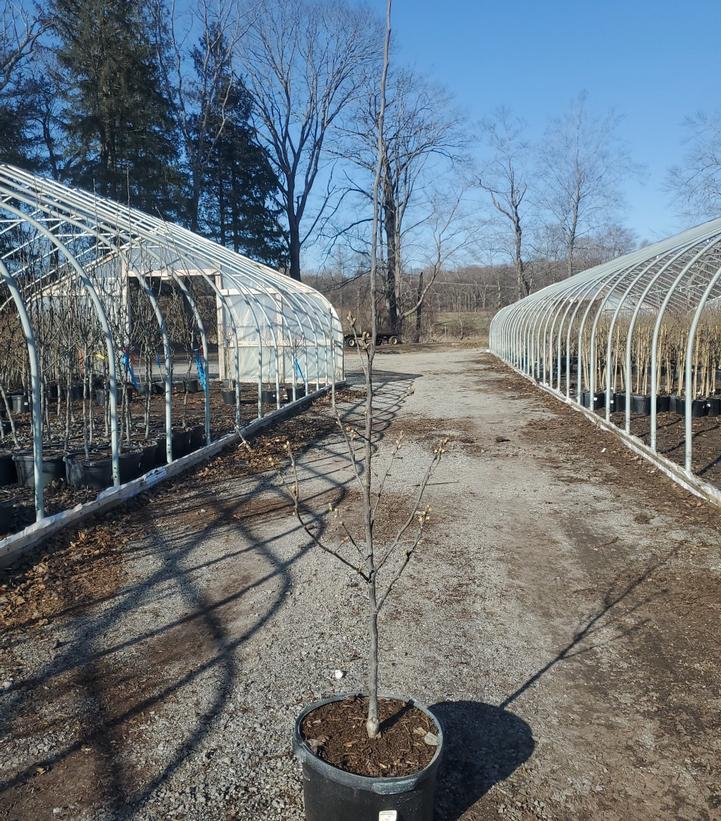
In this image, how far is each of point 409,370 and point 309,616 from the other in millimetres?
18222

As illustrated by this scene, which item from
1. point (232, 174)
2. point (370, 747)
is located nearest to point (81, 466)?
point (370, 747)

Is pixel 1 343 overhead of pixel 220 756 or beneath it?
overhead

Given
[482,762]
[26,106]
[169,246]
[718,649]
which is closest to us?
[482,762]

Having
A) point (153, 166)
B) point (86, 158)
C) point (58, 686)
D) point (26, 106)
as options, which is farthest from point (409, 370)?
point (58, 686)

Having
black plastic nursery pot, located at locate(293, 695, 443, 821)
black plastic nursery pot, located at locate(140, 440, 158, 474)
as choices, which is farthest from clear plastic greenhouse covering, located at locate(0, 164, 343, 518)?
black plastic nursery pot, located at locate(293, 695, 443, 821)

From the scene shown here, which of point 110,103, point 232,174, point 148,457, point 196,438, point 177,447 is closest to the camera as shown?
point 148,457

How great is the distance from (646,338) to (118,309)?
969cm

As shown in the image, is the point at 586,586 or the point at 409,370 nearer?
the point at 586,586

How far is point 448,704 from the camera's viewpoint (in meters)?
3.03

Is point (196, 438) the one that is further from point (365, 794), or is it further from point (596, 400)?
point (596, 400)

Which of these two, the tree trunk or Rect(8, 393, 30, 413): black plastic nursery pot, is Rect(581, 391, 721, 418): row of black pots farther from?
the tree trunk

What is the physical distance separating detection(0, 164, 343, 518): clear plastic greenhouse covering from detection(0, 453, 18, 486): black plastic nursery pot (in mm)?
292

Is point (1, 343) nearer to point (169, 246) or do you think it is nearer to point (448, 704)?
point (169, 246)

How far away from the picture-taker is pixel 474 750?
2.69 meters
